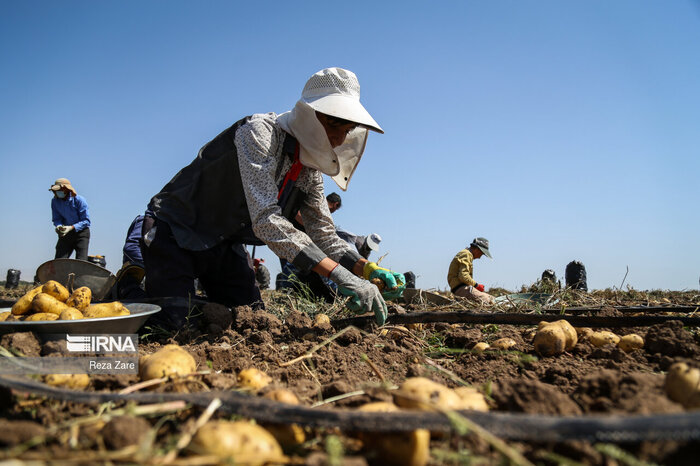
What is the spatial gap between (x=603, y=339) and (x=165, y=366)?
2.18 meters

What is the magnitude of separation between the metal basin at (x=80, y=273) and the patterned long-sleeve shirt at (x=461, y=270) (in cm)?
551

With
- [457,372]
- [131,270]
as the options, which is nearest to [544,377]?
[457,372]

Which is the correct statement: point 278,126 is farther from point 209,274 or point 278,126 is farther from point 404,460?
point 404,460

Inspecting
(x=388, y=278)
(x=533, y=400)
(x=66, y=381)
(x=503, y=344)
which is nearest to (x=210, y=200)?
(x=388, y=278)

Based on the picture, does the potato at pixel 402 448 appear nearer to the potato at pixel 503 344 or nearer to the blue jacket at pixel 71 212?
the potato at pixel 503 344

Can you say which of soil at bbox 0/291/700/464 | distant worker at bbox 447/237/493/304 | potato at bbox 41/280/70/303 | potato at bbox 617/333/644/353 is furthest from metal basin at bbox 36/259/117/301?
distant worker at bbox 447/237/493/304

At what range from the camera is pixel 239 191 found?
3.17 m

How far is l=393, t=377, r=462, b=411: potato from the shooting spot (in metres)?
Result: 1.12

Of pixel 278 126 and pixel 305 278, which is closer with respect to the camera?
pixel 278 126

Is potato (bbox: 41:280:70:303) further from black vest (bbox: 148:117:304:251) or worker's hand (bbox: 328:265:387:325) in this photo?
worker's hand (bbox: 328:265:387:325)

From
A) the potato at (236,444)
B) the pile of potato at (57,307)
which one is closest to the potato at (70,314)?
the pile of potato at (57,307)

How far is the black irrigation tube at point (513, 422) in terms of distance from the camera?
0.82 meters

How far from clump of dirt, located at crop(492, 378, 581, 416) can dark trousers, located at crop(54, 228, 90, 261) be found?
8110 millimetres

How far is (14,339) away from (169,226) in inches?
60.7
